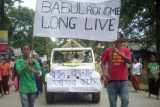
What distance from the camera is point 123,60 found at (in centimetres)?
1084

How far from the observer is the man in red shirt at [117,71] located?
10.8 meters

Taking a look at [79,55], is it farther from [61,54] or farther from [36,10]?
[36,10]

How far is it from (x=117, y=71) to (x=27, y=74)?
173 cm

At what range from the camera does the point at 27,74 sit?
11195mm

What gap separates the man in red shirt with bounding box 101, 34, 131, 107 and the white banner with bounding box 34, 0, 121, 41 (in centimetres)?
120

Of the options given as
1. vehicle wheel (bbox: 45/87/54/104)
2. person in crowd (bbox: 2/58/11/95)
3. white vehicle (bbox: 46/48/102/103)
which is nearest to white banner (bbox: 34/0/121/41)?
white vehicle (bbox: 46/48/102/103)

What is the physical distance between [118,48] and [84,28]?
1549 millimetres

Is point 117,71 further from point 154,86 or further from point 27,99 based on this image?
point 154,86

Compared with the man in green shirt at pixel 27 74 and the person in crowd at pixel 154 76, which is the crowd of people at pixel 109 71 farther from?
the person in crowd at pixel 154 76

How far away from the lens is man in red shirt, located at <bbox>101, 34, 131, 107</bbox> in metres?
10.8

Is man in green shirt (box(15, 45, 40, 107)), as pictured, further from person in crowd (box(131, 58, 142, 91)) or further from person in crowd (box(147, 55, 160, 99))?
person in crowd (box(131, 58, 142, 91))

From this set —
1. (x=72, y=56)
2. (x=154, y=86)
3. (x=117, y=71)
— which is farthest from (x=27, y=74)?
(x=154, y=86)

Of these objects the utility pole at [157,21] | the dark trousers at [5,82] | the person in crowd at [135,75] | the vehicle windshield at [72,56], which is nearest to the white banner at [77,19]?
the vehicle windshield at [72,56]

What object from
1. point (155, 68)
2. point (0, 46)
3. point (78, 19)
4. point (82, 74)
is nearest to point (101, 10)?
point (78, 19)
